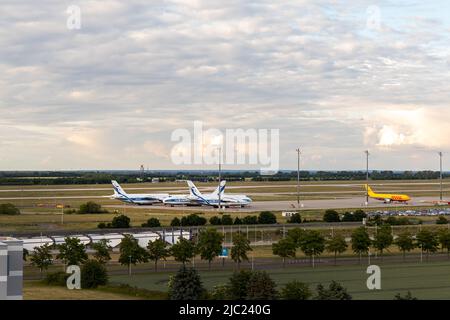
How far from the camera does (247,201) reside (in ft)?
407

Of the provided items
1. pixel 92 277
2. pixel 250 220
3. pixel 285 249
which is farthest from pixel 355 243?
pixel 250 220

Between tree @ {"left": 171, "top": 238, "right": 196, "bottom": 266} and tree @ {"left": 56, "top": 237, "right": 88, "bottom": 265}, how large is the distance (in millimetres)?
7029

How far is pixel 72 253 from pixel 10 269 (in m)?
25.0

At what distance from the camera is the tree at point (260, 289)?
3450 centimetres

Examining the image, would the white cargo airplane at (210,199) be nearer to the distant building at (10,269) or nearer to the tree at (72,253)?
the tree at (72,253)

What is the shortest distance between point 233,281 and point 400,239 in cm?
2932

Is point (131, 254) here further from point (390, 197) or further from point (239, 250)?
point (390, 197)

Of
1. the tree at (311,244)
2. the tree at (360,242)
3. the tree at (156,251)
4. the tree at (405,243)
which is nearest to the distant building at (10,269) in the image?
the tree at (156,251)

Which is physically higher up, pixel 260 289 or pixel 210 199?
pixel 210 199

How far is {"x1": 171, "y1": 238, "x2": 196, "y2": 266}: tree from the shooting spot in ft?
181

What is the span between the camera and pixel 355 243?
60.7 meters

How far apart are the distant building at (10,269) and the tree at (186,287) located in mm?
10728
